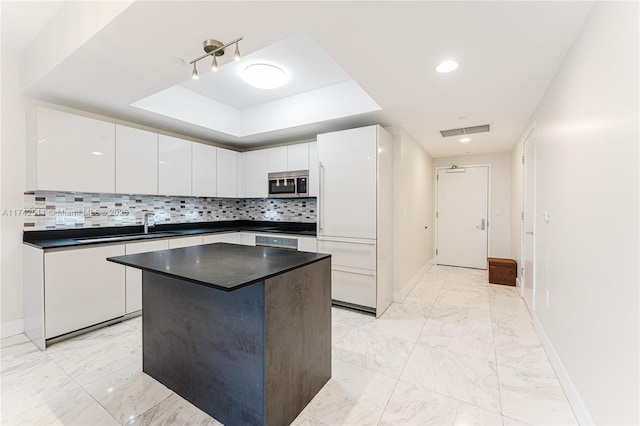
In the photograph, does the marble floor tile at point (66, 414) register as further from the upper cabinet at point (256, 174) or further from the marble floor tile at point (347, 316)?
the upper cabinet at point (256, 174)

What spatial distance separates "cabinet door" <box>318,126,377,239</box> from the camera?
121 inches

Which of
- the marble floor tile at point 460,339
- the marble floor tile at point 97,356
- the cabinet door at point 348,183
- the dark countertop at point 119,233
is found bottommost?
the marble floor tile at point 460,339

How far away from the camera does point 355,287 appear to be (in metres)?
3.25

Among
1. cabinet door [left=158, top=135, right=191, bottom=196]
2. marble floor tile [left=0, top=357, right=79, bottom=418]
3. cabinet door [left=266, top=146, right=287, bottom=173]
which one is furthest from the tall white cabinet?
marble floor tile [left=0, top=357, right=79, bottom=418]

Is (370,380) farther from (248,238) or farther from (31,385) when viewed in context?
(248,238)

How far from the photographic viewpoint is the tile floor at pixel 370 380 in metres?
1.63

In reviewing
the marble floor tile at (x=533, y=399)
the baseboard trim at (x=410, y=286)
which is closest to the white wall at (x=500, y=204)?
the baseboard trim at (x=410, y=286)

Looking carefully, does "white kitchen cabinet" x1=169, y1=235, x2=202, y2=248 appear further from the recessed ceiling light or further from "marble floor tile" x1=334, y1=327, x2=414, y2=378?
the recessed ceiling light

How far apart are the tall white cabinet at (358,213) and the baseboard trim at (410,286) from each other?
195mm

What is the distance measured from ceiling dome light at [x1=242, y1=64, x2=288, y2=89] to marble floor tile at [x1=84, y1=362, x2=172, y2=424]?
265 cm

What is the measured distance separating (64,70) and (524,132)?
4931 millimetres

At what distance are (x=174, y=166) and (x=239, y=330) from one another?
2770 millimetres

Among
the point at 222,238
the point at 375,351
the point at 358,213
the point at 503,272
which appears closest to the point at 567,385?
the point at 375,351

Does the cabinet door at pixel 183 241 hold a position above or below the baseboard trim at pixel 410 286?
above
